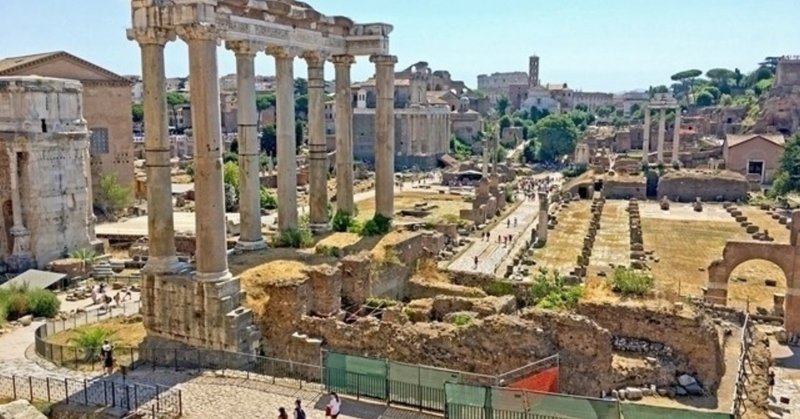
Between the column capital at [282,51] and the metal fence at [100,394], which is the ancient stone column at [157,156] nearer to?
the metal fence at [100,394]

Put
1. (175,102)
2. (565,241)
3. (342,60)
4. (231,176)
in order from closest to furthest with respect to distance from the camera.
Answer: (342,60) → (565,241) → (231,176) → (175,102)

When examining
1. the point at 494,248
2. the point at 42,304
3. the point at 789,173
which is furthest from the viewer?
the point at 789,173

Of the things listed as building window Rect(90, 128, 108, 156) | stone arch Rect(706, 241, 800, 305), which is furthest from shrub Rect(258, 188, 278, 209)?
stone arch Rect(706, 241, 800, 305)

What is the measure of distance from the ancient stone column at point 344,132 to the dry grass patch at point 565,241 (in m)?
17.8

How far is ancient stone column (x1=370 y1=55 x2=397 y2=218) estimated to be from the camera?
23922 millimetres

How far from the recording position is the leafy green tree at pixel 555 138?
365 ft

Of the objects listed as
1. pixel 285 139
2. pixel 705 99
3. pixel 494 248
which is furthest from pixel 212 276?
pixel 705 99

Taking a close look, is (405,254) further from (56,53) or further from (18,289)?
(56,53)

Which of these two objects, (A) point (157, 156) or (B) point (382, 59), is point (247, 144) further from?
(B) point (382, 59)

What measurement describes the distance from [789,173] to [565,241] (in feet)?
119

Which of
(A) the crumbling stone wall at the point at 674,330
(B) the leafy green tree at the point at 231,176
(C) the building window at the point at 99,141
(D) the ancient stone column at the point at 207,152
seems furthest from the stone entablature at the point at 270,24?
(C) the building window at the point at 99,141

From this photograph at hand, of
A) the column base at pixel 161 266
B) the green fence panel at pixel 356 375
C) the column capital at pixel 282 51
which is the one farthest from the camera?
the column capital at pixel 282 51

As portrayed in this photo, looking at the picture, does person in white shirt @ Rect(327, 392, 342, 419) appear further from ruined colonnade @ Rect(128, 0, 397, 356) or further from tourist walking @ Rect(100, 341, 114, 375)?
tourist walking @ Rect(100, 341, 114, 375)

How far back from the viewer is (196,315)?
1641 centimetres
